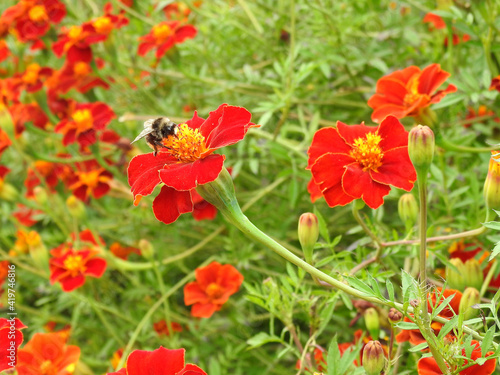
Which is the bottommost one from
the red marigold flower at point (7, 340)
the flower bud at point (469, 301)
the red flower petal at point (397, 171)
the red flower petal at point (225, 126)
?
the red marigold flower at point (7, 340)

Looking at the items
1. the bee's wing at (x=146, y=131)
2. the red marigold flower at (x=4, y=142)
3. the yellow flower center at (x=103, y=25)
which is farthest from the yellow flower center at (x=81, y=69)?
the bee's wing at (x=146, y=131)

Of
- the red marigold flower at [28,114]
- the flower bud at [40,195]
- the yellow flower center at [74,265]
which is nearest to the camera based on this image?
the yellow flower center at [74,265]

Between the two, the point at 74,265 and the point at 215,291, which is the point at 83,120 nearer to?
the point at 74,265

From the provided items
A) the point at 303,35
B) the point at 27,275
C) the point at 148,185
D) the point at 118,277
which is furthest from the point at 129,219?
the point at 148,185

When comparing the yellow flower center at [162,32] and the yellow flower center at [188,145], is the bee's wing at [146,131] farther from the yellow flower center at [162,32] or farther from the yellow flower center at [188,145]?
the yellow flower center at [162,32]

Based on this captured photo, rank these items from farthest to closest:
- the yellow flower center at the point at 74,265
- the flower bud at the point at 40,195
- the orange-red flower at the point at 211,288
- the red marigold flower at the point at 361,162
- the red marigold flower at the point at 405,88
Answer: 1. the flower bud at the point at 40,195
2. the yellow flower center at the point at 74,265
3. the orange-red flower at the point at 211,288
4. the red marigold flower at the point at 405,88
5. the red marigold flower at the point at 361,162

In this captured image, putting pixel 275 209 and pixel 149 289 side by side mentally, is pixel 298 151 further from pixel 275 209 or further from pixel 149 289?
pixel 149 289

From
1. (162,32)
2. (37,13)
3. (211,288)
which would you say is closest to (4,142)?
(37,13)

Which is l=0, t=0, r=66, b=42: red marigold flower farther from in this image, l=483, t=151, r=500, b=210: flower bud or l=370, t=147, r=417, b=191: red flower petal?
l=483, t=151, r=500, b=210: flower bud
